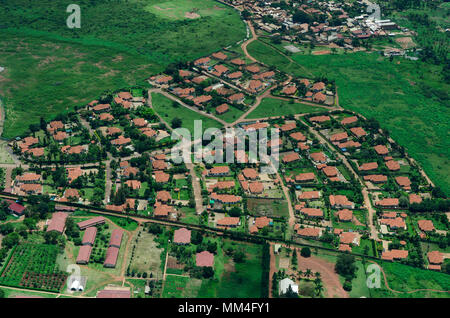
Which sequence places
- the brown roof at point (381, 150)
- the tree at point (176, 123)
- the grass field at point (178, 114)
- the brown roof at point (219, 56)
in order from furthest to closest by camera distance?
the brown roof at point (219, 56)
the grass field at point (178, 114)
the tree at point (176, 123)
the brown roof at point (381, 150)

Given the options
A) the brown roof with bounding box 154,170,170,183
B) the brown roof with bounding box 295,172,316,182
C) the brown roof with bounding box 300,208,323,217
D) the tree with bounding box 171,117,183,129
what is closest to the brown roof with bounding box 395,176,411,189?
the brown roof with bounding box 295,172,316,182

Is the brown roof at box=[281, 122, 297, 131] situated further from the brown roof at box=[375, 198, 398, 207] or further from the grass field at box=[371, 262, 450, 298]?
the grass field at box=[371, 262, 450, 298]

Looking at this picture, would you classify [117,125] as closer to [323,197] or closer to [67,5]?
[323,197]

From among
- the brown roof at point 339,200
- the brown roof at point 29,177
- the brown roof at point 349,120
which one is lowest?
the brown roof at point 29,177

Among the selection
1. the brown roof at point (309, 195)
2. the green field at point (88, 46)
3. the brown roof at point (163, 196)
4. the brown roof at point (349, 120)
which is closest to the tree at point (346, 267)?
the brown roof at point (309, 195)

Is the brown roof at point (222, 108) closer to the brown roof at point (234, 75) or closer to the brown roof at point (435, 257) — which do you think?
the brown roof at point (234, 75)

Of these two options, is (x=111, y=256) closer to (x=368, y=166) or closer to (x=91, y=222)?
(x=91, y=222)
